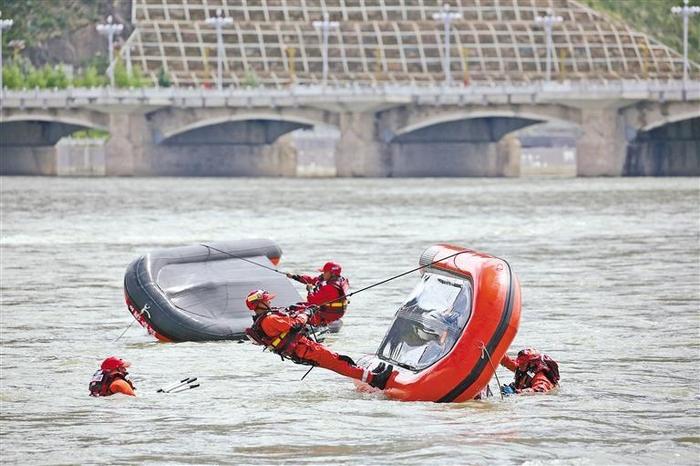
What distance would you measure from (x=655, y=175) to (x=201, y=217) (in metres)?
70.0

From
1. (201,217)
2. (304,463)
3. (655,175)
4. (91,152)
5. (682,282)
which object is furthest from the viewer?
(91,152)

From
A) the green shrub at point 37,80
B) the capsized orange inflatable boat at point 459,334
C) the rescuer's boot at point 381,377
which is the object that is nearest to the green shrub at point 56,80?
the green shrub at point 37,80

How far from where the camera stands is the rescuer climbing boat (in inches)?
1264

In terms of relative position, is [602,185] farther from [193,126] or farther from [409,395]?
[409,395]

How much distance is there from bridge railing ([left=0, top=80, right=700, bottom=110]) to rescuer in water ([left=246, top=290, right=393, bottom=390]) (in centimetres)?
11160

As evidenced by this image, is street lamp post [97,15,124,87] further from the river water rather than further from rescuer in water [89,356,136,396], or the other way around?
rescuer in water [89,356,136,396]

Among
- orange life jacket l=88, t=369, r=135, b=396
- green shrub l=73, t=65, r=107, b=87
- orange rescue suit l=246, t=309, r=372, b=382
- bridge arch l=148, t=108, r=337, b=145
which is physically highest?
orange rescue suit l=246, t=309, r=372, b=382

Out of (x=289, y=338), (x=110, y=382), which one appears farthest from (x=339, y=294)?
(x=110, y=382)

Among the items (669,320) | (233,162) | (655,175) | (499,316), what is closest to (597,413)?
(499,316)

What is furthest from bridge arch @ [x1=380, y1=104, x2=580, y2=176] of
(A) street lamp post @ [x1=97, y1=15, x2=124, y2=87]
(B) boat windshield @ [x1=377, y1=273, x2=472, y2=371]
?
(B) boat windshield @ [x1=377, y1=273, x2=472, y2=371]

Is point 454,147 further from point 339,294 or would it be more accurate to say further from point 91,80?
point 339,294

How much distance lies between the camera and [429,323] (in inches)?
1002

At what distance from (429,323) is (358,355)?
15.8 ft

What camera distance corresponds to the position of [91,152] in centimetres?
18038
